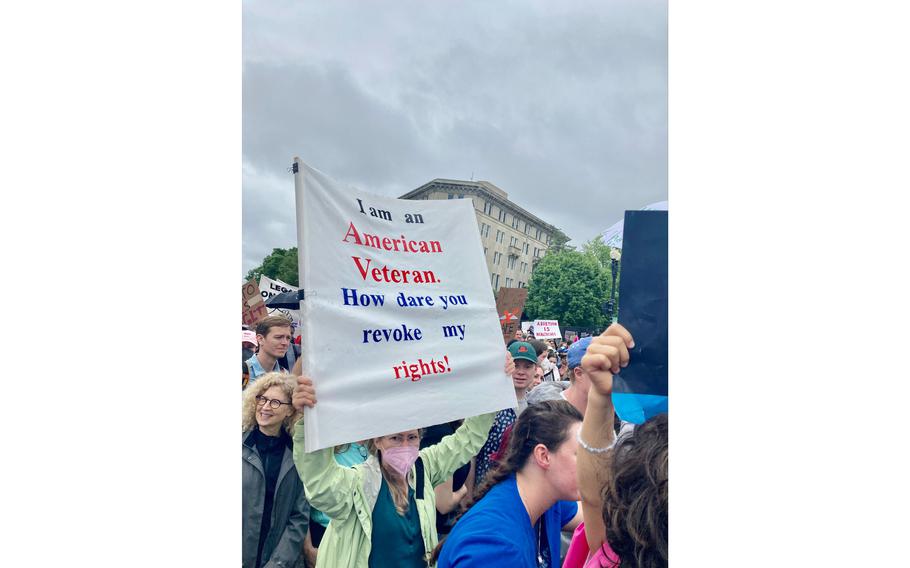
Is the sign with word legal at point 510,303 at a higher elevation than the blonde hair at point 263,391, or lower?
higher

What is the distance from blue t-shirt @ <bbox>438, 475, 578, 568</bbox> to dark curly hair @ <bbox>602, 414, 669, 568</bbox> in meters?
0.27

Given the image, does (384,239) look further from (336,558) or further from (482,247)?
(336,558)

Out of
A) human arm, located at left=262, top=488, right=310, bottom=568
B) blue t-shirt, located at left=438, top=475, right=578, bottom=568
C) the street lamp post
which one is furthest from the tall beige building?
human arm, located at left=262, top=488, right=310, bottom=568

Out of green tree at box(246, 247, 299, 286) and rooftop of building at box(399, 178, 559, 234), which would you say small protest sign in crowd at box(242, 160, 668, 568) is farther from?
green tree at box(246, 247, 299, 286)

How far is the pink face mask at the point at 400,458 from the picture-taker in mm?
2141

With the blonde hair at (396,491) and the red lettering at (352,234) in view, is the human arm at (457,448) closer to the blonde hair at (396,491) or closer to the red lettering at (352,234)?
the blonde hair at (396,491)

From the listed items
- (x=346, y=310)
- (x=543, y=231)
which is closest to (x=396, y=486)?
(x=346, y=310)

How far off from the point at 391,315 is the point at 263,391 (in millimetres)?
761

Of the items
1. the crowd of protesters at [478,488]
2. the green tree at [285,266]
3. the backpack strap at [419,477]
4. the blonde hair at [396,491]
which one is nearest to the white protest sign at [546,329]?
the crowd of protesters at [478,488]

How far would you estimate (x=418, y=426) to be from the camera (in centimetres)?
210

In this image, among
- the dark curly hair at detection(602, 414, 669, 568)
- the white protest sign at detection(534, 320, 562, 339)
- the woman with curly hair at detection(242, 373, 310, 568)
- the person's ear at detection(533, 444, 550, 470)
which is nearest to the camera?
the dark curly hair at detection(602, 414, 669, 568)

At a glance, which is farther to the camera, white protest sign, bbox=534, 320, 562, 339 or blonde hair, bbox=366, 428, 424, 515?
white protest sign, bbox=534, 320, 562, 339

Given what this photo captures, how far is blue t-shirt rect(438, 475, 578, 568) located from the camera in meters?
1.77

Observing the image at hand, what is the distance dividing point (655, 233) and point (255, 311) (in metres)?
2.91
